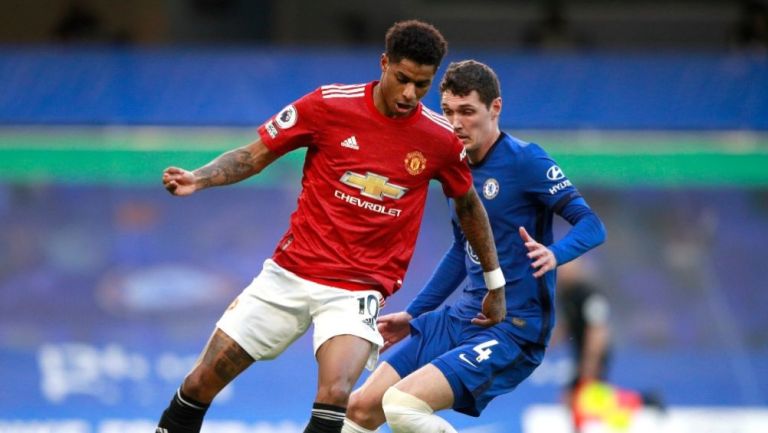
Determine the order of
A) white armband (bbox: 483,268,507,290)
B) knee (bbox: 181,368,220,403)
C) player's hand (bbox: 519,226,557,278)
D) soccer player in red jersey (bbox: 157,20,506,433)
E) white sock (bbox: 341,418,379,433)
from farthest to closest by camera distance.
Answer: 1. white sock (bbox: 341,418,379,433)
2. white armband (bbox: 483,268,507,290)
3. player's hand (bbox: 519,226,557,278)
4. knee (bbox: 181,368,220,403)
5. soccer player in red jersey (bbox: 157,20,506,433)

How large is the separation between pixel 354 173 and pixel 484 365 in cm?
121

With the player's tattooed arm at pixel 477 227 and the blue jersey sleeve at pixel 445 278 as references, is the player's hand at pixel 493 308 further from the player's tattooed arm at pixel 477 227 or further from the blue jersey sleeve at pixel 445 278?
the blue jersey sleeve at pixel 445 278

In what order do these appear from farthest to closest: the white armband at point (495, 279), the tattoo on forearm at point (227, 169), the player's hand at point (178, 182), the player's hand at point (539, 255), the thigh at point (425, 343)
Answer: the thigh at point (425, 343)
the white armband at point (495, 279)
the player's hand at point (539, 255)
the tattoo on forearm at point (227, 169)
the player's hand at point (178, 182)

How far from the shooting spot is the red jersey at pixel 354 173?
18.8ft

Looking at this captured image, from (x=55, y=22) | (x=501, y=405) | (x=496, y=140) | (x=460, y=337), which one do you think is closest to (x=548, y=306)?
(x=460, y=337)

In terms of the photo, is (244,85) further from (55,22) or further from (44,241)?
(55,22)

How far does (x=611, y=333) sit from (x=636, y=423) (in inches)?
41.7

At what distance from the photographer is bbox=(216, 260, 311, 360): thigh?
5.81m

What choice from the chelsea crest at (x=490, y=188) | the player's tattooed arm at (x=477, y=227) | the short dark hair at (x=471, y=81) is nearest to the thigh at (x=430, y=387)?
the player's tattooed arm at (x=477, y=227)

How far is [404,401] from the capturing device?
597 cm

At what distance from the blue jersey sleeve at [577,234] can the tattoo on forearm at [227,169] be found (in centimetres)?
153

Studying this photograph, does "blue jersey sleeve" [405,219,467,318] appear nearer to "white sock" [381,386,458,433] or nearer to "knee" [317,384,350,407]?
"white sock" [381,386,458,433]

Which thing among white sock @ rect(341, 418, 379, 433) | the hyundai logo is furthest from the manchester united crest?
white sock @ rect(341, 418, 379, 433)

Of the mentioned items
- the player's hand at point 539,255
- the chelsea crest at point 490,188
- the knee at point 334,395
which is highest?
the chelsea crest at point 490,188
